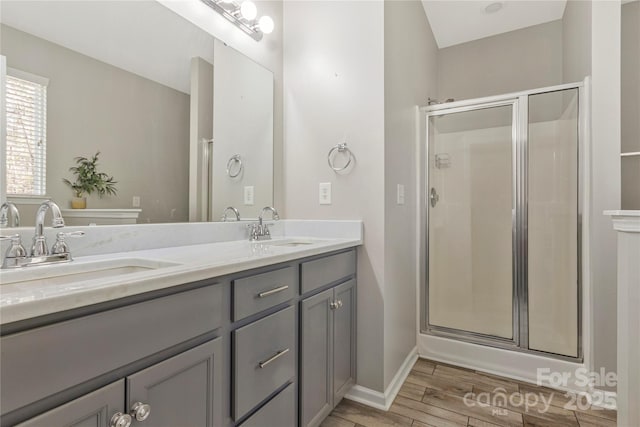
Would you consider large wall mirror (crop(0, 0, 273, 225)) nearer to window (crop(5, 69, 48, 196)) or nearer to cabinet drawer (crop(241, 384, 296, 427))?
window (crop(5, 69, 48, 196))

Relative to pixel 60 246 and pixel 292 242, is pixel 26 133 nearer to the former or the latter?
pixel 60 246

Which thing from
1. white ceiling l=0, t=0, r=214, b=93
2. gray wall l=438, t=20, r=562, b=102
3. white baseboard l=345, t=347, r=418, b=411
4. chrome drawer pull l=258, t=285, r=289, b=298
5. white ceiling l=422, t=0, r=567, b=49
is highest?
white ceiling l=422, t=0, r=567, b=49

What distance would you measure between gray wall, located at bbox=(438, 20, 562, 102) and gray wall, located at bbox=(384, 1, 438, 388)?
2.31ft

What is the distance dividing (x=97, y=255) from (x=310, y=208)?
3.74 feet

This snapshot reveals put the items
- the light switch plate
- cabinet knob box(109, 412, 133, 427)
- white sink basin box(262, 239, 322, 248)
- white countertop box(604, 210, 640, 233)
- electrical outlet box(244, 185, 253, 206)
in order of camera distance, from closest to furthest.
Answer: cabinet knob box(109, 412, 133, 427)
white countertop box(604, 210, 640, 233)
white sink basin box(262, 239, 322, 248)
electrical outlet box(244, 185, 253, 206)
the light switch plate

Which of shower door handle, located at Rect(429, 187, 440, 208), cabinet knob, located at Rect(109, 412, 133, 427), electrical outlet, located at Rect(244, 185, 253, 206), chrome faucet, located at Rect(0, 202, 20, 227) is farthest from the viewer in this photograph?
shower door handle, located at Rect(429, 187, 440, 208)

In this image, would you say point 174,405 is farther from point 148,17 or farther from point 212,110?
point 148,17

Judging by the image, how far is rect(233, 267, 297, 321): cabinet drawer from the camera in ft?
3.36

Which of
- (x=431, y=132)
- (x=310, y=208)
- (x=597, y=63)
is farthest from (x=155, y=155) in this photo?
(x=597, y=63)

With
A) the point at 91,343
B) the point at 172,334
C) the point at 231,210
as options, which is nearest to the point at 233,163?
the point at 231,210

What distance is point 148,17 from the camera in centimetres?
140

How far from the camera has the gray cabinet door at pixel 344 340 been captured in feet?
5.22

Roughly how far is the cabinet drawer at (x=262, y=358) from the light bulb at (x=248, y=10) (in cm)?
154

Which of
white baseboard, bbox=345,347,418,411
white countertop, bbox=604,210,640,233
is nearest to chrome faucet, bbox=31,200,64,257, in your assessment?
white baseboard, bbox=345,347,418,411
